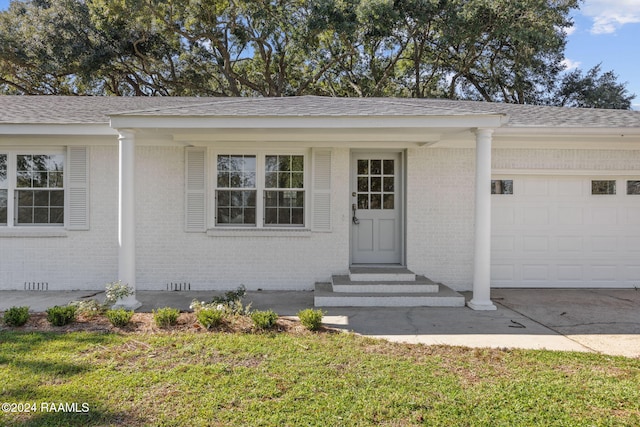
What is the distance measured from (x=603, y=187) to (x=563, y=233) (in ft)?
3.98

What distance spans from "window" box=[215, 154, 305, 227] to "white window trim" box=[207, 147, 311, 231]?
2 centimetres

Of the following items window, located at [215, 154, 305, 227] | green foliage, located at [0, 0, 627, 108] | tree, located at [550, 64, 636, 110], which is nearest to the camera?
window, located at [215, 154, 305, 227]

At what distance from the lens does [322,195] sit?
7.65 meters

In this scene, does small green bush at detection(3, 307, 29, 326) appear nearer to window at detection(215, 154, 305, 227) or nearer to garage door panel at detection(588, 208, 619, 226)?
window at detection(215, 154, 305, 227)

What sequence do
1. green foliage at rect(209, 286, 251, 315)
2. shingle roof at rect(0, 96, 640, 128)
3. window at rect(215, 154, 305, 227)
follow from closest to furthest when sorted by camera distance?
green foliage at rect(209, 286, 251, 315) → shingle roof at rect(0, 96, 640, 128) → window at rect(215, 154, 305, 227)

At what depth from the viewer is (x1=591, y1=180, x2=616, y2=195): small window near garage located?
26.3 ft

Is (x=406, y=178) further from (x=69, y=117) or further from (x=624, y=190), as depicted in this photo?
(x=69, y=117)

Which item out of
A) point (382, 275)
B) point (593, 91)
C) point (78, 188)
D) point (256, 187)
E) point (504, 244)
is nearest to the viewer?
point (382, 275)

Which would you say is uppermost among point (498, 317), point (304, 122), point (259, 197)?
point (304, 122)

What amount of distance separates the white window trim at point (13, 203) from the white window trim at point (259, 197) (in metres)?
2.63

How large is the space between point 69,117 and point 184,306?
3.86 meters

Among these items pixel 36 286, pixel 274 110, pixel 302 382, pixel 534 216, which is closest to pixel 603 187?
pixel 534 216

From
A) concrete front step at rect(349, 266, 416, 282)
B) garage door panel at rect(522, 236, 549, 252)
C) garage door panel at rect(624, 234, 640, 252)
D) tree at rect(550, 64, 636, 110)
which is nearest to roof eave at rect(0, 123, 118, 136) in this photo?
concrete front step at rect(349, 266, 416, 282)

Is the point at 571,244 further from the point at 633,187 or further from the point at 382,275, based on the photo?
the point at 382,275
